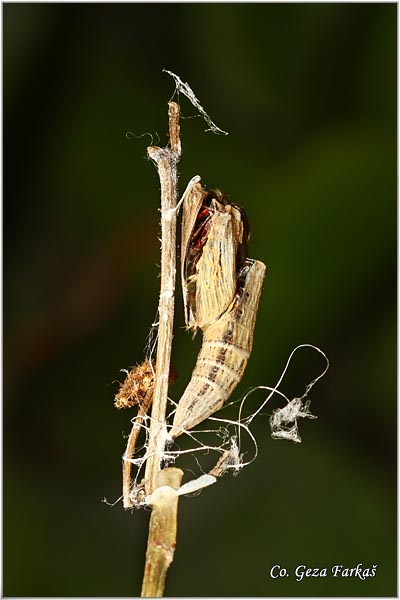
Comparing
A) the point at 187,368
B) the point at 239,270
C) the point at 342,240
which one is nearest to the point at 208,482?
the point at 239,270

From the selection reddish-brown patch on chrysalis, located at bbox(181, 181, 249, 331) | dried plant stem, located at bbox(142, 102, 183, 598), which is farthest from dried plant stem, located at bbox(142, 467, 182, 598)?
reddish-brown patch on chrysalis, located at bbox(181, 181, 249, 331)

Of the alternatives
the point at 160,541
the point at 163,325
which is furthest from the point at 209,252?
the point at 160,541

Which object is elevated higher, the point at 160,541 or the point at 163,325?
the point at 163,325

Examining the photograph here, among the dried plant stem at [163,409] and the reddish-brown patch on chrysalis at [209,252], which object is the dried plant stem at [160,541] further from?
the reddish-brown patch on chrysalis at [209,252]

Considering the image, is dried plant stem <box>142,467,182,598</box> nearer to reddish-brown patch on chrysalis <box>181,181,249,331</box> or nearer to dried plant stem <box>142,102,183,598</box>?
dried plant stem <box>142,102,183,598</box>

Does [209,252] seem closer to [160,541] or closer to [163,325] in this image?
[163,325]

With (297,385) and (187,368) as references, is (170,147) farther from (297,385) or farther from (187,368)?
(297,385)

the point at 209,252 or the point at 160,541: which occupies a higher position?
the point at 209,252
